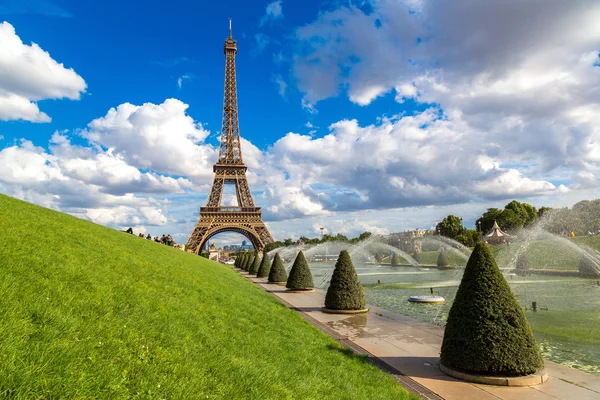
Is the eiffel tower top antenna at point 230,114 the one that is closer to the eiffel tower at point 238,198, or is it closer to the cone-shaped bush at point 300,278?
the eiffel tower at point 238,198

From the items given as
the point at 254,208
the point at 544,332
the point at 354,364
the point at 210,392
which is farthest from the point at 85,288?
the point at 254,208

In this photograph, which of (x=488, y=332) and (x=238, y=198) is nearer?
(x=488, y=332)

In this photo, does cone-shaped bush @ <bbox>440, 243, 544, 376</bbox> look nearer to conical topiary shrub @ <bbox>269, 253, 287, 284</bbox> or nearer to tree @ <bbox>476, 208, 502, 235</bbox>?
conical topiary shrub @ <bbox>269, 253, 287, 284</bbox>

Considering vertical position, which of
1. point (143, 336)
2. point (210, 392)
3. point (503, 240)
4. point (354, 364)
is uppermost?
point (503, 240)

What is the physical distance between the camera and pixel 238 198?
77812mm

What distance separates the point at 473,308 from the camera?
7285 millimetres

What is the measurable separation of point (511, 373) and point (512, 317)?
0.99m

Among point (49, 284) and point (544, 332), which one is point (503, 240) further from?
point (49, 284)

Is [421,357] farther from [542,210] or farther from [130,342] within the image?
[542,210]

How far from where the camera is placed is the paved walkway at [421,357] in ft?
21.2

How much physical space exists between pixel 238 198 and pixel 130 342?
73.6 metres

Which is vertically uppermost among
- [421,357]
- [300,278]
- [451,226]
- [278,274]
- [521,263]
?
[451,226]

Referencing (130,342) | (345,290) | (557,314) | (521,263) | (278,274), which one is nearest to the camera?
(130,342)

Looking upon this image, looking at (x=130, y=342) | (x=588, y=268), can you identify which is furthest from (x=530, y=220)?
(x=130, y=342)
